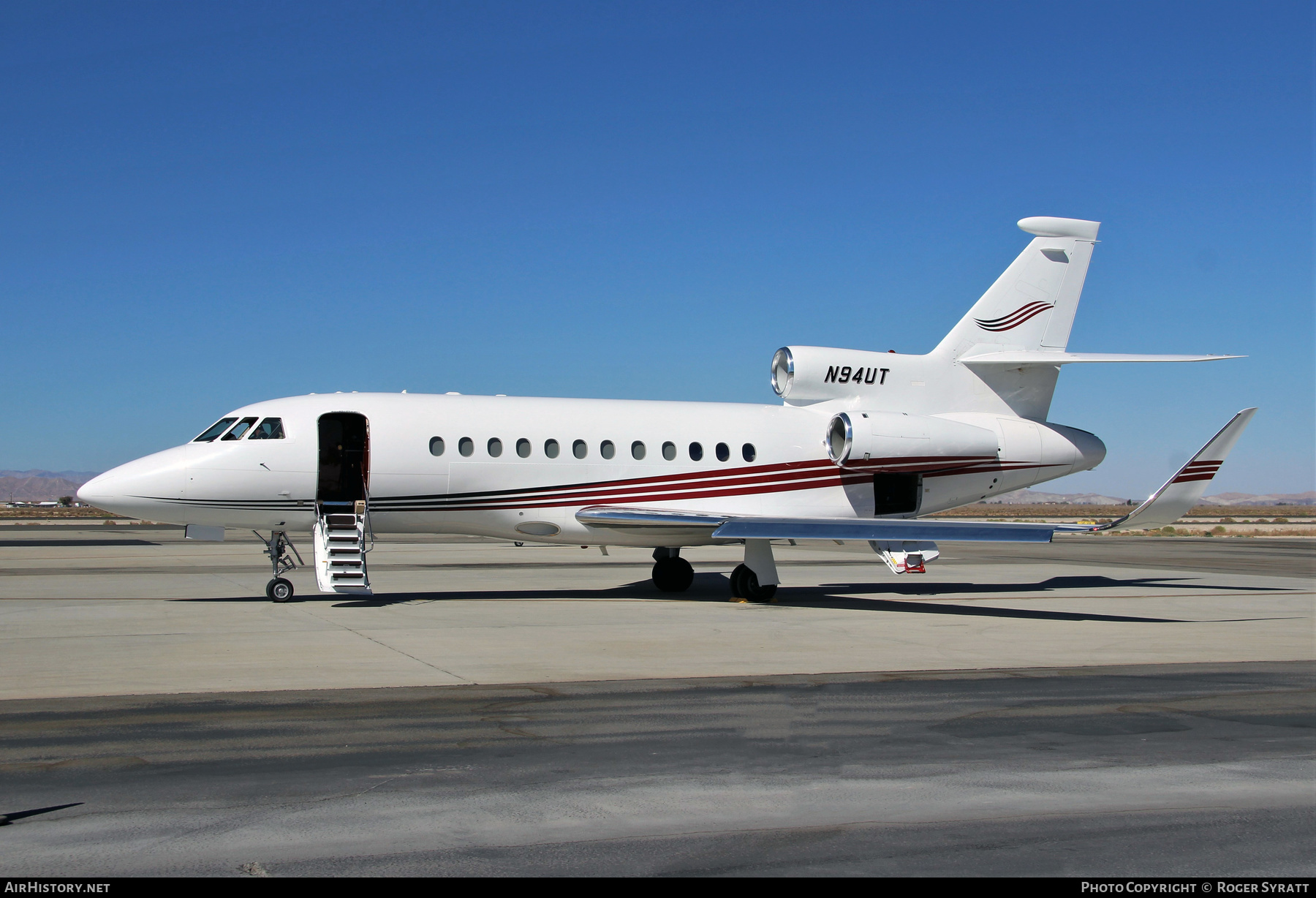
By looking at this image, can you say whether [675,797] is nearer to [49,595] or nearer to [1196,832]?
[1196,832]

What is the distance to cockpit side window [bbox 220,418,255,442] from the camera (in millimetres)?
17938

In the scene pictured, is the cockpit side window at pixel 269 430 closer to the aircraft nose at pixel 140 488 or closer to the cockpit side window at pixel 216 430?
the cockpit side window at pixel 216 430

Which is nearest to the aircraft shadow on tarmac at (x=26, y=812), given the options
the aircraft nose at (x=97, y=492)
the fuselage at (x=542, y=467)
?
the fuselage at (x=542, y=467)

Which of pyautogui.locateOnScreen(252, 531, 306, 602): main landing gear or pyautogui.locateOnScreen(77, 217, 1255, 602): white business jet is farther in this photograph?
pyautogui.locateOnScreen(252, 531, 306, 602): main landing gear

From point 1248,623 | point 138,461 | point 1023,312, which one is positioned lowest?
point 1248,623

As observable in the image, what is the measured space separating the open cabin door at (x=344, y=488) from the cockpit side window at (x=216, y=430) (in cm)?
153

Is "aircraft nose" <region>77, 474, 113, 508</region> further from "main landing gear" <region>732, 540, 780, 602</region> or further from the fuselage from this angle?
"main landing gear" <region>732, 540, 780, 602</region>

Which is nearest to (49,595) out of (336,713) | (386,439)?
(386,439)

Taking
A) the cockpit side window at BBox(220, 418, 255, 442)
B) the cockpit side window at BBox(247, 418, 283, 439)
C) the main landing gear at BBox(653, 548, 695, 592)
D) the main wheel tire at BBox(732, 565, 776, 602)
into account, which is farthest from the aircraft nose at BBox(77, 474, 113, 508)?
the main wheel tire at BBox(732, 565, 776, 602)

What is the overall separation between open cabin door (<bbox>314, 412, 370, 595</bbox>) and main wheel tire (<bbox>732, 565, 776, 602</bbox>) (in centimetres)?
644

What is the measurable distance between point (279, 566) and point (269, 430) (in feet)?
7.67

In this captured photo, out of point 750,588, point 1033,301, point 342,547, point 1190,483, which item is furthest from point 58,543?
point 1190,483

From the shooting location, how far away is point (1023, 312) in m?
22.2
